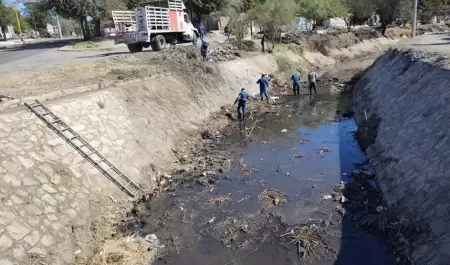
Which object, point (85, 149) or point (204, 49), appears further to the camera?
point (204, 49)

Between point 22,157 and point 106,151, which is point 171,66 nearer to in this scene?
point 106,151

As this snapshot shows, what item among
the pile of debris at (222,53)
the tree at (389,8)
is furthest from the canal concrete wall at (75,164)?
the tree at (389,8)

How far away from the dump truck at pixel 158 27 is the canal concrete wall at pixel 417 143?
44.8 ft

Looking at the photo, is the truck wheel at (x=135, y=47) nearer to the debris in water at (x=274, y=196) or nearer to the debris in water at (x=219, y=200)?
the debris in water at (x=219, y=200)

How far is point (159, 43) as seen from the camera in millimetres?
23641

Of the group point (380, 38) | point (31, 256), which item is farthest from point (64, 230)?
point (380, 38)

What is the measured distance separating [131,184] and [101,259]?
3.13 m

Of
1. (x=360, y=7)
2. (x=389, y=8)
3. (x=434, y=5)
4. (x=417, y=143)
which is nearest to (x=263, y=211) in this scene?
(x=417, y=143)

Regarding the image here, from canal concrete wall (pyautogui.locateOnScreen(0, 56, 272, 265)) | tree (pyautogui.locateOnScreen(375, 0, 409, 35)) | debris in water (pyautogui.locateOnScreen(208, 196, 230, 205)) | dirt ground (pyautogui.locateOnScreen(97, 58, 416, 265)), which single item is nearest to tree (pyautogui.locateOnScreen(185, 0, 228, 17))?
tree (pyautogui.locateOnScreen(375, 0, 409, 35))

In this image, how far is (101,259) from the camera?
7.41 meters

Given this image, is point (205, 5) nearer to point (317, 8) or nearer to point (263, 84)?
point (317, 8)

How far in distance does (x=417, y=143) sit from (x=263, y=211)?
458 cm

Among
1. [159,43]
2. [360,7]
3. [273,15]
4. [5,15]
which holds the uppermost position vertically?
[5,15]

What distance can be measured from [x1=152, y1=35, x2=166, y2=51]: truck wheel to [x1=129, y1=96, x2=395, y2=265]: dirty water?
37.1ft
